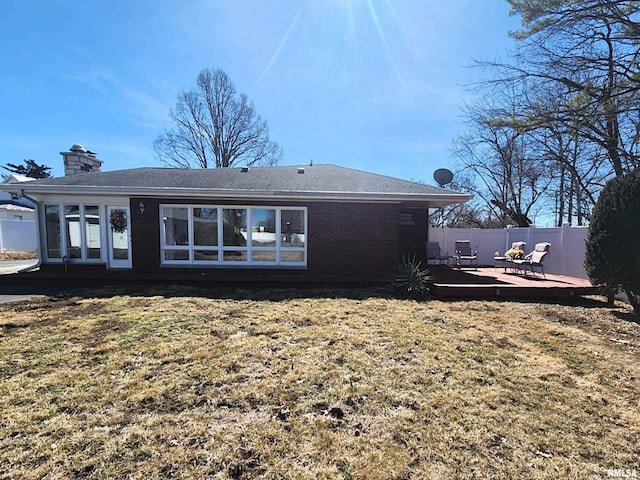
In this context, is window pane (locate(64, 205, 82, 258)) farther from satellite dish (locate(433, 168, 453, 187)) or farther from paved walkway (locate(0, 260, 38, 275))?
satellite dish (locate(433, 168, 453, 187))

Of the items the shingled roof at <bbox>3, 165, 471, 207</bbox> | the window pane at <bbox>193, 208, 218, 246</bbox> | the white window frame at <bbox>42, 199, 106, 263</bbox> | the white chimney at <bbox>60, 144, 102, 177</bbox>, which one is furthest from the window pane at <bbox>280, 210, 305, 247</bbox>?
the white chimney at <bbox>60, 144, 102, 177</bbox>

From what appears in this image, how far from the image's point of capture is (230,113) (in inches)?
1067

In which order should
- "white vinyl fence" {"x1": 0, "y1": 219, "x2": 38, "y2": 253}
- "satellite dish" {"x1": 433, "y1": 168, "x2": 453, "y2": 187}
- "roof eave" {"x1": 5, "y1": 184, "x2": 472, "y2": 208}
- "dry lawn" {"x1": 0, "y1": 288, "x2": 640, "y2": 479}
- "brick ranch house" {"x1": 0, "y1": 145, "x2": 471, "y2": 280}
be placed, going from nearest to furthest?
"dry lawn" {"x1": 0, "y1": 288, "x2": 640, "y2": 479} < "roof eave" {"x1": 5, "y1": 184, "x2": 472, "y2": 208} < "brick ranch house" {"x1": 0, "y1": 145, "x2": 471, "y2": 280} < "satellite dish" {"x1": 433, "y1": 168, "x2": 453, "y2": 187} < "white vinyl fence" {"x1": 0, "y1": 219, "x2": 38, "y2": 253}

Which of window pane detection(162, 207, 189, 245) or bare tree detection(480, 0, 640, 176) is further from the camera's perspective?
window pane detection(162, 207, 189, 245)

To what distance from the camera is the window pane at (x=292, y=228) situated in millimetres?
9664

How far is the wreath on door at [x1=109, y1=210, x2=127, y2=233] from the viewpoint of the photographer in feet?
31.9

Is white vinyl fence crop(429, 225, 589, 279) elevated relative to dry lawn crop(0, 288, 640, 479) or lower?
elevated

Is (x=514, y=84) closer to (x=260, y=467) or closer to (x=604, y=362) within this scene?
(x=604, y=362)

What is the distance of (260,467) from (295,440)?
351 millimetres

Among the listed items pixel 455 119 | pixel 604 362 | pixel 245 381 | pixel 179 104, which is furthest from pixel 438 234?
pixel 179 104

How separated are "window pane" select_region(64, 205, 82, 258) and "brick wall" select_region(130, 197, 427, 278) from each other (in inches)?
80.0

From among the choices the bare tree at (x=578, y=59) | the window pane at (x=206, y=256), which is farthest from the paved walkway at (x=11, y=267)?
the bare tree at (x=578, y=59)

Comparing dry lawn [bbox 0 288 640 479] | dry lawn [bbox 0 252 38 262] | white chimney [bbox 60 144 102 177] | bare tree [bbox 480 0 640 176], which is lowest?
dry lawn [bbox 0 288 640 479]

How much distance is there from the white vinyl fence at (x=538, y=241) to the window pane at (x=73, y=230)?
44.0 ft
